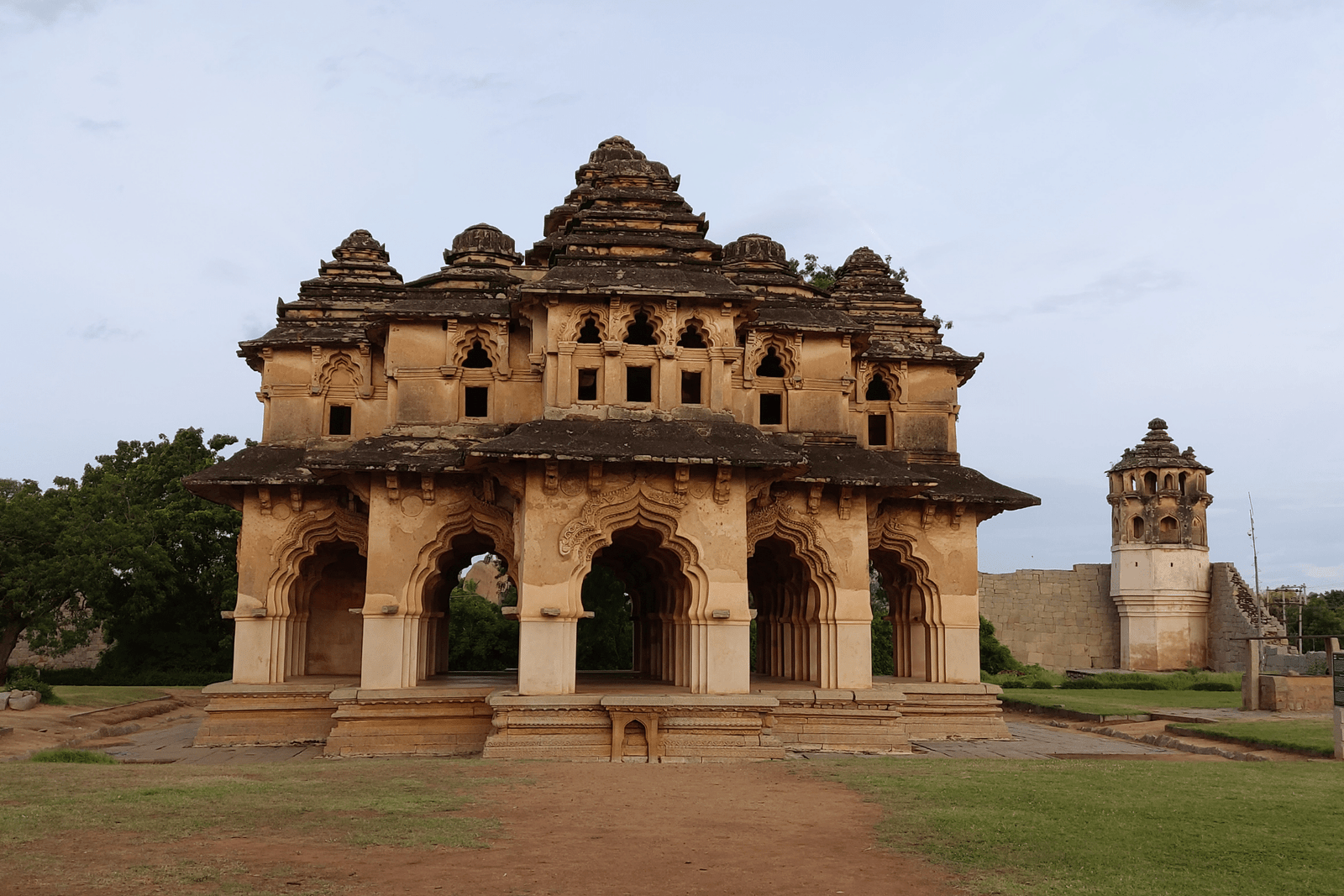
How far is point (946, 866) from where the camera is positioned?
8258mm

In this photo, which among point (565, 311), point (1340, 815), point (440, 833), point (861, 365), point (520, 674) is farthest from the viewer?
point (861, 365)

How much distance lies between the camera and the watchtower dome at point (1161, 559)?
38781 mm

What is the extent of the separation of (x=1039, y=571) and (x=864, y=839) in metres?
34.2

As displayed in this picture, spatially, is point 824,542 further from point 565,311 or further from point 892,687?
point 565,311

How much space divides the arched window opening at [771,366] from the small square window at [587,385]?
4.03 m

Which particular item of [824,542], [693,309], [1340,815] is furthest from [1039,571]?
[1340,815]

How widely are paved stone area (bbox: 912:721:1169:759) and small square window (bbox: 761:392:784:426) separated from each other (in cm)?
616

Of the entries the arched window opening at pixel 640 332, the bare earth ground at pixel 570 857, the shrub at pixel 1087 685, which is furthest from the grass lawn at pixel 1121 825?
the shrub at pixel 1087 685

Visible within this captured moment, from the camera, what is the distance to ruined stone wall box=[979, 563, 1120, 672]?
40250 millimetres

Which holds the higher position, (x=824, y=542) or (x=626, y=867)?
(x=824, y=542)

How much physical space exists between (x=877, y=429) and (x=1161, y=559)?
71.4 ft

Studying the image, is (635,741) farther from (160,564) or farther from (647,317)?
(160,564)

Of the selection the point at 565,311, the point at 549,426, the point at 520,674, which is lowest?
the point at 520,674

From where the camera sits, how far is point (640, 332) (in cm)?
1769
